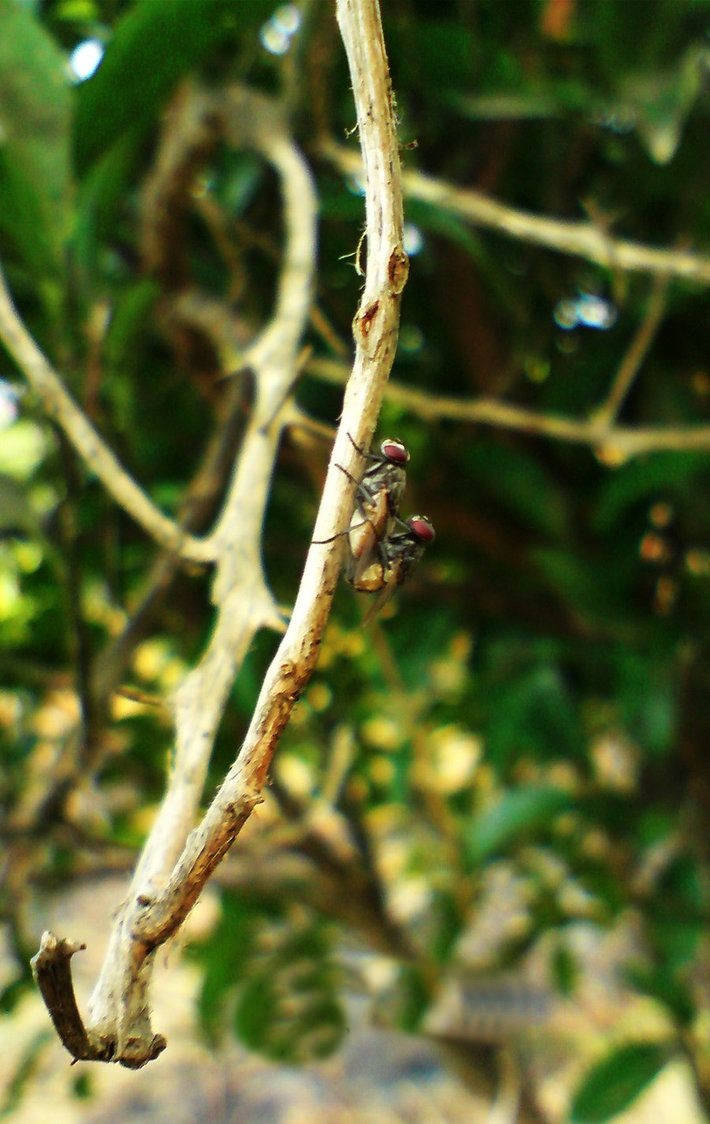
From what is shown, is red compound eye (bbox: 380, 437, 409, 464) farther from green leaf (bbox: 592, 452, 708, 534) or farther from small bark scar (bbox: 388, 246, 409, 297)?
green leaf (bbox: 592, 452, 708, 534)

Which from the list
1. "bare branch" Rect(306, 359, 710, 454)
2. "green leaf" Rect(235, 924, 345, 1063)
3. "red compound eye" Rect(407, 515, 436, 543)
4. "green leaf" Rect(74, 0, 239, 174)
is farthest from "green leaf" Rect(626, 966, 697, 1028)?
"green leaf" Rect(74, 0, 239, 174)

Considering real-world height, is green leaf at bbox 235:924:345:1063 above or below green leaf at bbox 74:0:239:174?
below

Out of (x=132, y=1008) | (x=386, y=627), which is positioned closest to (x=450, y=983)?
(x=386, y=627)

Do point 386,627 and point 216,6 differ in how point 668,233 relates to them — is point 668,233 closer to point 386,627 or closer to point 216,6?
point 386,627

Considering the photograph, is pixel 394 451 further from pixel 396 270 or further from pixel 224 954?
pixel 224 954

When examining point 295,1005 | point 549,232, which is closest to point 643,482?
point 549,232

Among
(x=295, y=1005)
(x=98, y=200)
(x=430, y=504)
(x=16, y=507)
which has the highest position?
(x=98, y=200)

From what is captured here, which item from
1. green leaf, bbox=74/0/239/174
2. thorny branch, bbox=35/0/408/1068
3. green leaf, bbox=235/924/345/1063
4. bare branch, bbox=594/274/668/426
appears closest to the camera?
thorny branch, bbox=35/0/408/1068
